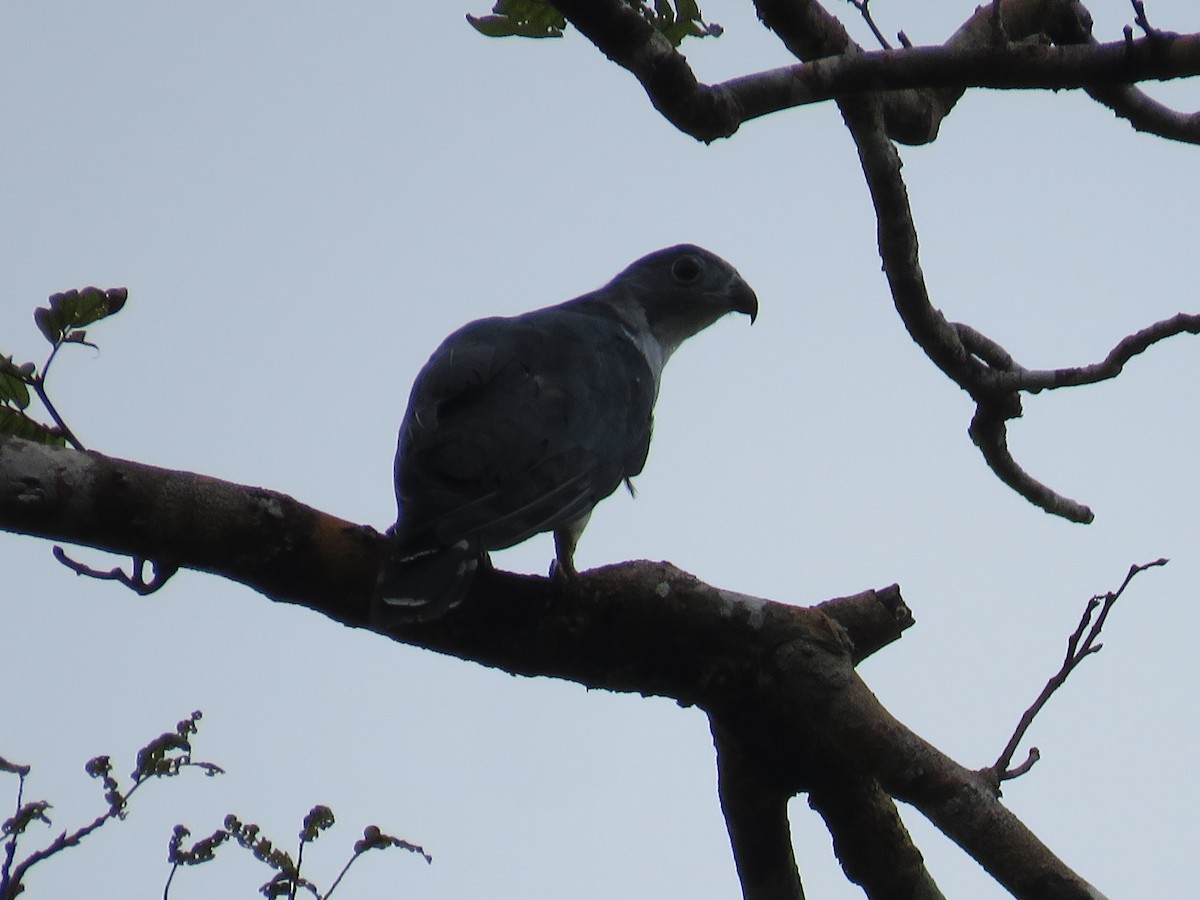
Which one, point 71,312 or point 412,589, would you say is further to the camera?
point 71,312

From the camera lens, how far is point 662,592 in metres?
3.12

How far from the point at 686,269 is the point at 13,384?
3.23 metres

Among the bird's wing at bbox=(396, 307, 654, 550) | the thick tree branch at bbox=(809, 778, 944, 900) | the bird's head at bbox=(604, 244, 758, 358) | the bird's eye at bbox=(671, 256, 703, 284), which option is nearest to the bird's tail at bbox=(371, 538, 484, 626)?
the bird's wing at bbox=(396, 307, 654, 550)

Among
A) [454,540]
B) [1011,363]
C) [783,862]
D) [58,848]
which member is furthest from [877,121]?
[58,848]

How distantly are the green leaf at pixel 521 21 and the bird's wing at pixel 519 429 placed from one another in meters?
1.13

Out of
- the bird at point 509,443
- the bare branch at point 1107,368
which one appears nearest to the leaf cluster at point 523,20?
the bird at point 509,443

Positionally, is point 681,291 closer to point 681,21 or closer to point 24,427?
point 681,21

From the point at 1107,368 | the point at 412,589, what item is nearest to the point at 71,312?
the point at 412,589

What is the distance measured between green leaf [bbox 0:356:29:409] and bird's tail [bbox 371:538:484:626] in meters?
0.97

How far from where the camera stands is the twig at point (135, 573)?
272 cm

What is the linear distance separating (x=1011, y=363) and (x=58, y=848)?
3.49 meters

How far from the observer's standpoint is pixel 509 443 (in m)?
3.69

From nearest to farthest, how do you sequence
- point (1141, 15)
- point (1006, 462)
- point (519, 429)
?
point (1141, 15), point (519, 429), point (1006, 462)

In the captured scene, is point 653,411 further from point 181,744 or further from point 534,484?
point 181,744
